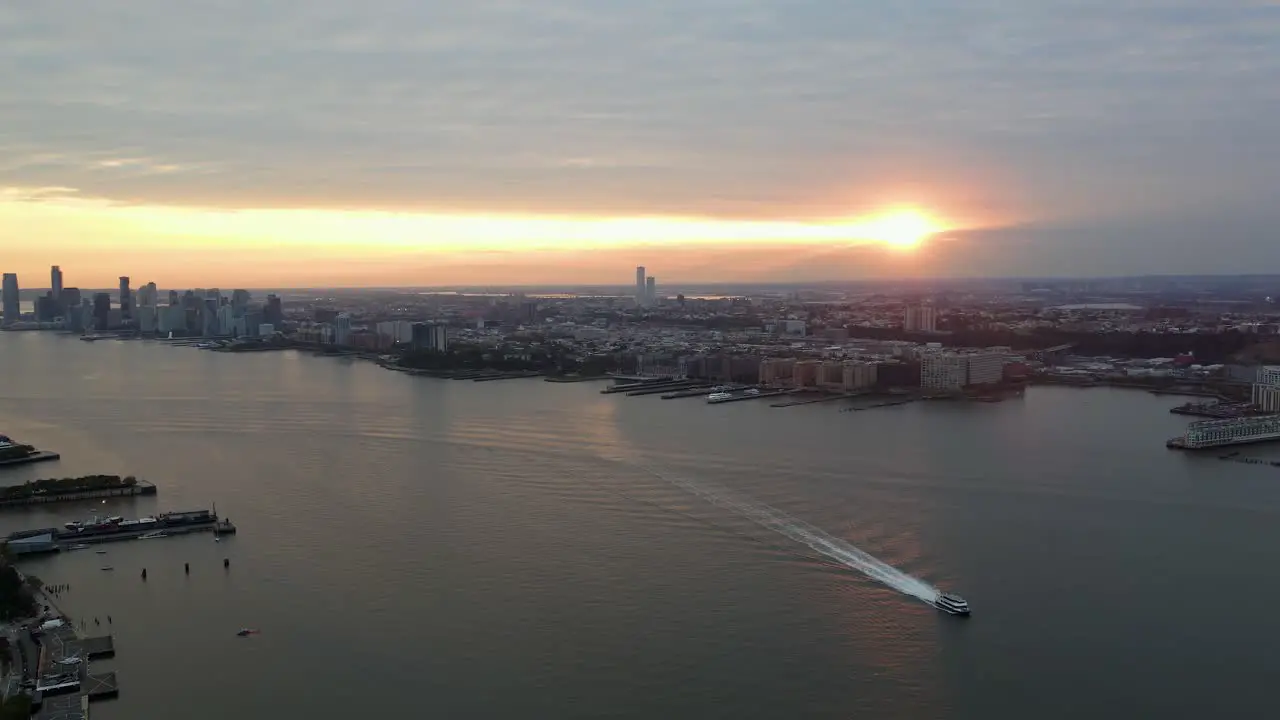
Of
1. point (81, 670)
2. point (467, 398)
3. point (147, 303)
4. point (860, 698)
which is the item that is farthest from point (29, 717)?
point (147, 303)

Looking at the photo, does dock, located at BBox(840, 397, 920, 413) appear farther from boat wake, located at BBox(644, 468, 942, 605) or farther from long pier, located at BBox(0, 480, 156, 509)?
long pier, located at BBox(0, 480, 156, 509)

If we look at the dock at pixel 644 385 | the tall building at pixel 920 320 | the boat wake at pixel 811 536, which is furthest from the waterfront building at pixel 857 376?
the tall building at pixel 920 320

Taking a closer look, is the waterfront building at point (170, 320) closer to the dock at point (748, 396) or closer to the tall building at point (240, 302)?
the tall building at point (240, 302)

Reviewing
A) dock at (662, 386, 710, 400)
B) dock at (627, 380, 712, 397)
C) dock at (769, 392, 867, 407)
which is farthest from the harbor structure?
Answer: dock at (627, 380, 712, 397)

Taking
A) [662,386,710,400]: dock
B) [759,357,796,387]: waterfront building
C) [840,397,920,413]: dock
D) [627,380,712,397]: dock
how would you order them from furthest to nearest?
[759,357,796,387]: waterfront building
[627,380,712,397]: dock
[662,386,710,400]: dock
[840,397,920,413]: dock

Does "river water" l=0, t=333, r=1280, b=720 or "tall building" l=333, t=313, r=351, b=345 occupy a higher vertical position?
"tall building" l=333, t=313, r=351, b=345

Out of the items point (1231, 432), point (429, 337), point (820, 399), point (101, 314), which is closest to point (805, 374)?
point (820, 399)
